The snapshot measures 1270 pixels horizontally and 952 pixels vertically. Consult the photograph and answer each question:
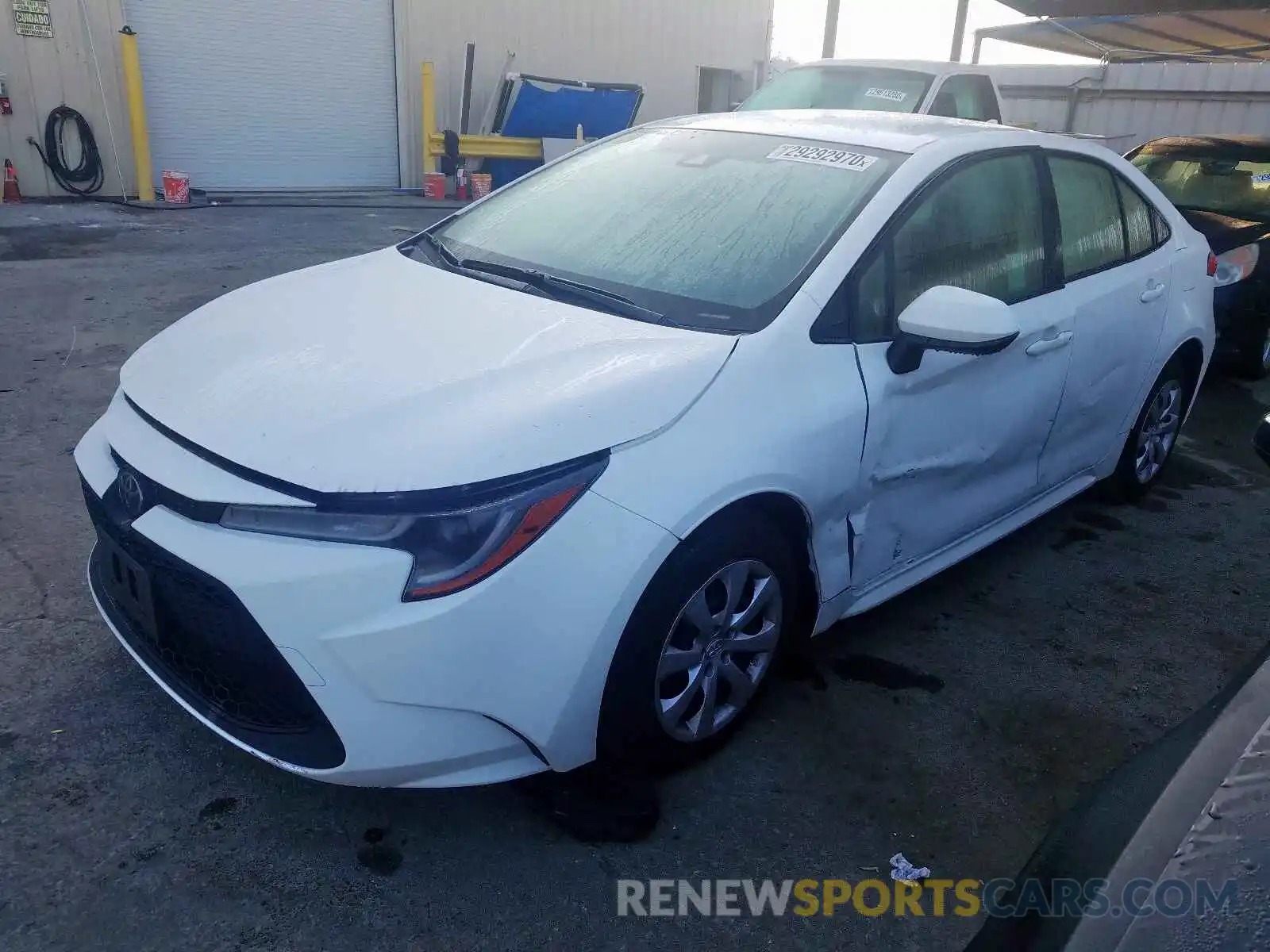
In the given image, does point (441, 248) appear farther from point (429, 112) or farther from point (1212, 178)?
point (429, 112)

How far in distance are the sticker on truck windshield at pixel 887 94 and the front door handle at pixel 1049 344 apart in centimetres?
558

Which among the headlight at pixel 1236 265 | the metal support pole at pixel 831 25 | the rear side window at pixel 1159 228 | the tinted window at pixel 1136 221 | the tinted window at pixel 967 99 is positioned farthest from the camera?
the metal support pole at pixel 831 25

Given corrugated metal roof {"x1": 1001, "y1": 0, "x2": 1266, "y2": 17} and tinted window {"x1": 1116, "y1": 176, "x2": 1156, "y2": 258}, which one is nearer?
tinted window {"x1": 1116, "y1": 176, "x2": 1156, "y2": 258}

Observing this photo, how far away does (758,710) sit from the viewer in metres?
2.86

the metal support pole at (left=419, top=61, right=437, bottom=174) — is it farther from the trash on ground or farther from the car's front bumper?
the trash on ground

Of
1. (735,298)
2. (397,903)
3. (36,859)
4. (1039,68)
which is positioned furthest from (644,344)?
(1039,68)

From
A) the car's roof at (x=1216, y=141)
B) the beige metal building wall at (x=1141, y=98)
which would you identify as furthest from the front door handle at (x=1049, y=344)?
the beige metal building wall at (x=1141, y=98)

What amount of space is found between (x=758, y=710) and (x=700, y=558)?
776mm

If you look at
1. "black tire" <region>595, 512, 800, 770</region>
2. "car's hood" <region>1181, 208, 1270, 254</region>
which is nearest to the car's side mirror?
"black tire" <region>595, 512, 800, 770</region>

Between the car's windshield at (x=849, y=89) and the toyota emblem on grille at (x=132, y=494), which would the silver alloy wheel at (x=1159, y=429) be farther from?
the car's windshield at (x=849, y=89)

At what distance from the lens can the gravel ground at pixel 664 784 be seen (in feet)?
6.97

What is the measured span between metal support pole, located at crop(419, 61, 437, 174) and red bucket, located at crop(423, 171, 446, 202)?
1.09ft

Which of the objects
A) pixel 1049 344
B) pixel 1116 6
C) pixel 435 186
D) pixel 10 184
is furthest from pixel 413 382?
pixel 435 186

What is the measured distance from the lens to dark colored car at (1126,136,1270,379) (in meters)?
6.20
